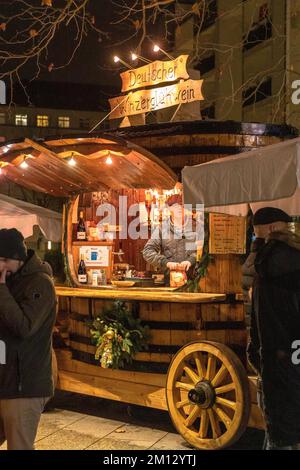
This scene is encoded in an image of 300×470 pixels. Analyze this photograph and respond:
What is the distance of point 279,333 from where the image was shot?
4535 mm

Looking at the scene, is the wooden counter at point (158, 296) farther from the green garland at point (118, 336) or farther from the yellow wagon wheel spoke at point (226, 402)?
the yellow wagon wheel spoke at point (226, 402)

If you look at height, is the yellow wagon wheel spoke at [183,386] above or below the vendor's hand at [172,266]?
below

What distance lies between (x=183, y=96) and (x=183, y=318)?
3.45 metres

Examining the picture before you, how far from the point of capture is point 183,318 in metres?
7.07

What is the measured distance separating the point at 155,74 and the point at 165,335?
13.7 feet

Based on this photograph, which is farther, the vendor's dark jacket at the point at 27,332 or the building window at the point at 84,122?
the building window at the point at 84,122

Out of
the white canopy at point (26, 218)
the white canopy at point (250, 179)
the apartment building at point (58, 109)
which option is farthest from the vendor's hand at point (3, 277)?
the apartment building at point (58, 109)

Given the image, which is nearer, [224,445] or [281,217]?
[281,217]

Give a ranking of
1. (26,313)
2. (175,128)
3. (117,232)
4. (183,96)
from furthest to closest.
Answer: (117,232)
(183,96)
(175,128)
(26,313)

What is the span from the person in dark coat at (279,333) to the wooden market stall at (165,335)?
1706 mm

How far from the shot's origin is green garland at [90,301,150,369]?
717 centimetres

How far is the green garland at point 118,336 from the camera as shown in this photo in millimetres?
7172
